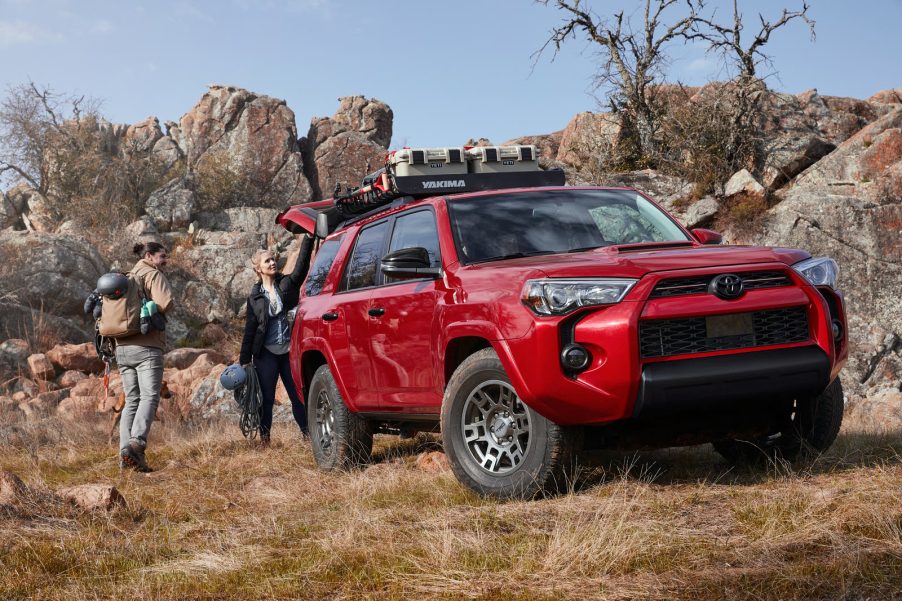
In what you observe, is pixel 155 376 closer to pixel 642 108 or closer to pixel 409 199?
pixel 409 199

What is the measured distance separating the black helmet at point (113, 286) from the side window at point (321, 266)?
1604mm

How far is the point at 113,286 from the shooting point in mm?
8320

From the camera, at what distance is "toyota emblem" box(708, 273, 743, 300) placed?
4.88 m

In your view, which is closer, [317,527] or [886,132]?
[317,527]

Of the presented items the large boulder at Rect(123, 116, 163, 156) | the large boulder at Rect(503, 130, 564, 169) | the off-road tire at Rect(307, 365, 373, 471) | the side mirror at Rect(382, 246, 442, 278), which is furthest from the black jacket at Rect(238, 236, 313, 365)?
the large boulder at Rect(123, 116, 163, 156)

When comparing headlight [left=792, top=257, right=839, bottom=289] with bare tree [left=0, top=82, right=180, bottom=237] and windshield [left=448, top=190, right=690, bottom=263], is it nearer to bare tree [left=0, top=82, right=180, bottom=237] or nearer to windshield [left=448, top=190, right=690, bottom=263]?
windshield [left=448, top=190, right=690, bottom=263]

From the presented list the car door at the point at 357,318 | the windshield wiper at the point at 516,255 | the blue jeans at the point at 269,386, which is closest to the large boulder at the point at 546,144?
the blue jeans at the point at 269,386

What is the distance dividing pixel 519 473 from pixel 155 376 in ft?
15.2

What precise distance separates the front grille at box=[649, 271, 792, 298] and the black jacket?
546cm

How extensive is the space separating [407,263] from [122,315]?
12.0 feet

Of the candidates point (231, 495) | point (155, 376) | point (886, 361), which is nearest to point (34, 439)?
point (155, 376)

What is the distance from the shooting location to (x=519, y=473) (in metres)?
5.17

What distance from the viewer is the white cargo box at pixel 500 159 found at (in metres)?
7.82

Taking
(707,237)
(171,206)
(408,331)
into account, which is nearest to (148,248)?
(408,331)
